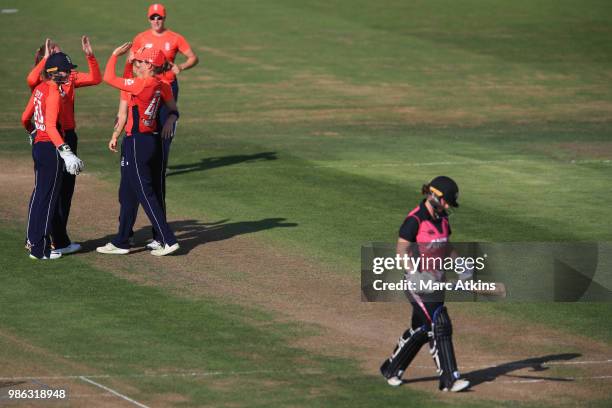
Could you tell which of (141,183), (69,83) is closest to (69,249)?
(141,183)

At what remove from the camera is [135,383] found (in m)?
13.4

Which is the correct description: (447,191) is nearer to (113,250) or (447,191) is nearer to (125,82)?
(125,82)

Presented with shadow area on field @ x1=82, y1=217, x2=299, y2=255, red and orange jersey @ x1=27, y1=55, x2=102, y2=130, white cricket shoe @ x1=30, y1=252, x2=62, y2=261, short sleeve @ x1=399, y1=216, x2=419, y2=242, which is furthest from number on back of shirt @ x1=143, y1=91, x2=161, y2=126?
short sleeve @ x1=399, y1=216, x2=419, y2=242

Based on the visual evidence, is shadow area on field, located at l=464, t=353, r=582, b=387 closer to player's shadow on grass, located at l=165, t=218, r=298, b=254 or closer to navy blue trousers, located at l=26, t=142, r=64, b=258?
player's shadow on grass, located at l=165, t=218, r=298, b=254

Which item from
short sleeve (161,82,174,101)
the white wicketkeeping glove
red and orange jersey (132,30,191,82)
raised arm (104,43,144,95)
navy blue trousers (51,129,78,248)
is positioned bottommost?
navy blue trousers (51,129,78,248)

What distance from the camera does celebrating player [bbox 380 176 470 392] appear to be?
42.9 ft

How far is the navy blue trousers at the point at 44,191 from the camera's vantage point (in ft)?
58.9

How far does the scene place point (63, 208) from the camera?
1877 centimetres

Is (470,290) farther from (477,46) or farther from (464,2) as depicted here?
(464,2)

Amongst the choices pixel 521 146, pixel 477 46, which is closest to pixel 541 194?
pixel 521 146

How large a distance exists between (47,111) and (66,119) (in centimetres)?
73

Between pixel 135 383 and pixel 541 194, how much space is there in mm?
11269

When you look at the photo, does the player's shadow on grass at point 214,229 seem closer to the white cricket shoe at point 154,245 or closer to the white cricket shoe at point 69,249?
the white cricket shoe at point 154,245

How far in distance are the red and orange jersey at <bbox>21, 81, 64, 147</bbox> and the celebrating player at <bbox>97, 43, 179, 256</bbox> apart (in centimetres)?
73
